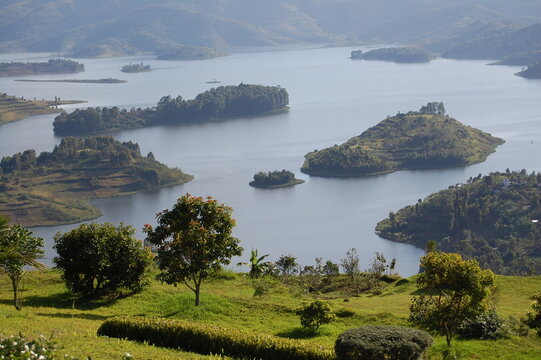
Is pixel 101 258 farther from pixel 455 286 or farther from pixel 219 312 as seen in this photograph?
pixel 455 286

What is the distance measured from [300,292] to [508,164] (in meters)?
104

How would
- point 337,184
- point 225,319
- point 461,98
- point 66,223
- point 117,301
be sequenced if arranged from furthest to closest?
point 461,98
point 337,184
point 66,223
point 117,301
point 225,319

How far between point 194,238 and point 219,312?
2.37 meters

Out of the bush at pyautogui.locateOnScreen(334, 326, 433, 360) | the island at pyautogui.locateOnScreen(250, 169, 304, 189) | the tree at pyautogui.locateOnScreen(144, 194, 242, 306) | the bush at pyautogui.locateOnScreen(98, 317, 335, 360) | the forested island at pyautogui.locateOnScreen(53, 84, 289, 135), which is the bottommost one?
the island at pyautogui.locateOnScreen(250, 169, 304, 189)

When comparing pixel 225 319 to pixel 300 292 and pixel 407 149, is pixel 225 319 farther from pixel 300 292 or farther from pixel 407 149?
pixel 407 149

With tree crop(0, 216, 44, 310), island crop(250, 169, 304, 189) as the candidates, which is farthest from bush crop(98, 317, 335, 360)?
island crop(250, 169, 304, 189)

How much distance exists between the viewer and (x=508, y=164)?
395 feet

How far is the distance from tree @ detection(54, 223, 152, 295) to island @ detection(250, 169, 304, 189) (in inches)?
3476

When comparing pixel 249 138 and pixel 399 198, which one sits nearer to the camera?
pixel 399 198

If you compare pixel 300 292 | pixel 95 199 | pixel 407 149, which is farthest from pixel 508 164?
pixel 300 292

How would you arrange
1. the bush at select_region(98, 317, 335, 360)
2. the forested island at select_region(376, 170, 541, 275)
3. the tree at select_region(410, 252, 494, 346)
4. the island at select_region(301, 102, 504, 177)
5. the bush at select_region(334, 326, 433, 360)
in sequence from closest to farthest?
the bush at select_region(334, 326, 433, 360) < the bush at select_region(98, 317, 335, 360) < the tree at select_region(410, 252, 494, 346) < the forested island at select_region(376, 170, 541, 275) < the island at select_region(301, 102, 504, 177)

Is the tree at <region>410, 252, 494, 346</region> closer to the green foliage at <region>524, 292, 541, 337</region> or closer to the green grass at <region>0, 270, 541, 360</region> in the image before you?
the green grass at <region>0, 270, 541, 360</region>

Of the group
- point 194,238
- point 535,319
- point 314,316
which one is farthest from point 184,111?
point 535,319

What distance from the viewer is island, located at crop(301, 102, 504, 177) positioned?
123m
